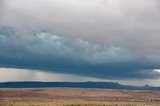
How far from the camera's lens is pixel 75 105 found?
129 meters

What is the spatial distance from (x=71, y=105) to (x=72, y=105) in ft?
1.38

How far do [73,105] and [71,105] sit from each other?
0.85 m

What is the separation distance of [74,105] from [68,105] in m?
2.83

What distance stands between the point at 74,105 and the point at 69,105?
8.65 feet

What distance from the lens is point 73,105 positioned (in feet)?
426

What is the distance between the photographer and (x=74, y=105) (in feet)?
423

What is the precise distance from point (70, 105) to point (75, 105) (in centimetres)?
241

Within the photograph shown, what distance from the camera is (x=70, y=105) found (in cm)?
13025

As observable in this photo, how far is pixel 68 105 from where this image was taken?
428 ft

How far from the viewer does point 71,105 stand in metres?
130

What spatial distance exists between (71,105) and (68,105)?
1.25 meters

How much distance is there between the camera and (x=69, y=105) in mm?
130625

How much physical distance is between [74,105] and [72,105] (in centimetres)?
152

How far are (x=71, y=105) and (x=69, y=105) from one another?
969 millimetres
